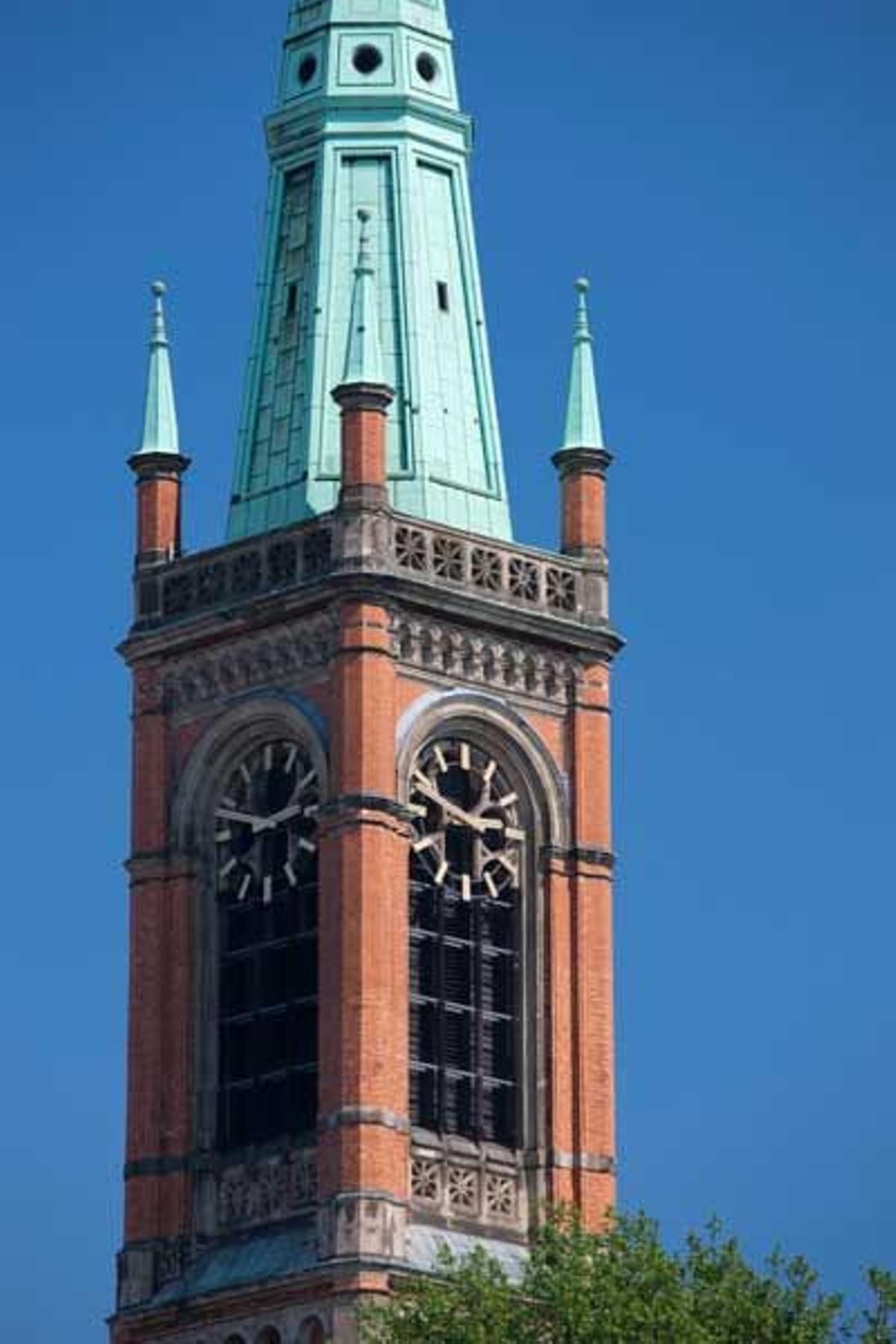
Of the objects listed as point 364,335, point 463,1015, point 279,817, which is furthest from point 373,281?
point 463,1015

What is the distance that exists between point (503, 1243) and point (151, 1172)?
6720 millimetres

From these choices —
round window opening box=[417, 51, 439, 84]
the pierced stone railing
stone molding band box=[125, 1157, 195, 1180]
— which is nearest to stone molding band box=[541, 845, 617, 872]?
the pierced stone railing

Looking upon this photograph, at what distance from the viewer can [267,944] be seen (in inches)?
5039

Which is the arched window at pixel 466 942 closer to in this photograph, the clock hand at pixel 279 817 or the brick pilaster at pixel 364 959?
the brick pilaster at pixel 364 959

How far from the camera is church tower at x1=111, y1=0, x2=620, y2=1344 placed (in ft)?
412

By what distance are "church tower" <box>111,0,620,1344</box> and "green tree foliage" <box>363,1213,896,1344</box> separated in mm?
7651

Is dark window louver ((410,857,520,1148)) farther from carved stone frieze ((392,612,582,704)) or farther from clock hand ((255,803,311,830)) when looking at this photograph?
carved stone frieze ((392,612,582,704))

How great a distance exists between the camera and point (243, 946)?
5064 inches

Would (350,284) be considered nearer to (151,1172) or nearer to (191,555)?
(191,555)

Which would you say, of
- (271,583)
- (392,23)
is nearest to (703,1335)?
(271,583)

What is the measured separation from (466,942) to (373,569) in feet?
23.2

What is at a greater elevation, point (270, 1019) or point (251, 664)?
point (251, 664)

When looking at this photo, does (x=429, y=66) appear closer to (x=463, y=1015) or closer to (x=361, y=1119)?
(x=463, y=1015)

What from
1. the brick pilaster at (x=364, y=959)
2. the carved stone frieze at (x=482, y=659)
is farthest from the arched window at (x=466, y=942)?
the carved stone frieze at (x=482, y=659)
